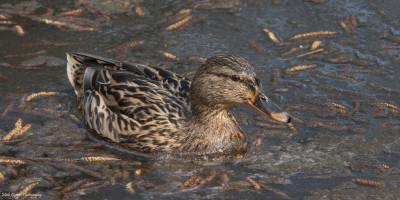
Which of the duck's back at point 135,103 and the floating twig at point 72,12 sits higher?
the floating twig at point 72,12

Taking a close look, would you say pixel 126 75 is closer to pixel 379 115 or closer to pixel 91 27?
pixel 91 27

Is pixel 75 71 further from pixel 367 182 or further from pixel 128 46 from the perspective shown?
pixel 367 182

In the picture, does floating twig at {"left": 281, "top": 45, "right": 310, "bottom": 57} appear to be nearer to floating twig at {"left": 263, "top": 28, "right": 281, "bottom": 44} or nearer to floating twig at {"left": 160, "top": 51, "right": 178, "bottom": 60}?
floating twig at {"left": 263, "top": 28, "right": 281, "bottom": 44}

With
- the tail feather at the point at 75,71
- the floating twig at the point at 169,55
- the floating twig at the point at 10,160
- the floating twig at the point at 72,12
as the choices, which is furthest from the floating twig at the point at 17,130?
the floating twig at the point at 72,12

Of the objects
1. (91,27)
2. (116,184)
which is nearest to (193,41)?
(91,27)

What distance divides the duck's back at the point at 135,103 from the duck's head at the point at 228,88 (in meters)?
0.35

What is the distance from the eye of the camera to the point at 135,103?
7184mm

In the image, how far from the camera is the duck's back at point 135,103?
23.0 ft

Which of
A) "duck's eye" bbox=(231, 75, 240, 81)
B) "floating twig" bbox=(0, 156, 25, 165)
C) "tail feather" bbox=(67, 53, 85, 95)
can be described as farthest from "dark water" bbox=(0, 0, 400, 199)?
"duck's eye" bbox=(231, 75, 240, 81)

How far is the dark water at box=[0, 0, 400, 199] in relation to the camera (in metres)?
6.24

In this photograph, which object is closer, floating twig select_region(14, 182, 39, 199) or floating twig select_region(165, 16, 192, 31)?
floating twig select_region(14, 182, 39, 199)

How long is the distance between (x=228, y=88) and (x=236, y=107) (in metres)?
1.09

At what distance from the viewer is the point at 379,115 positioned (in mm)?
7457

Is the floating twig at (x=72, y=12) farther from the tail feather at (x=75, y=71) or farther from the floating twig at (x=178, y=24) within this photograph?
the tail feather at (x=75, y=71)
